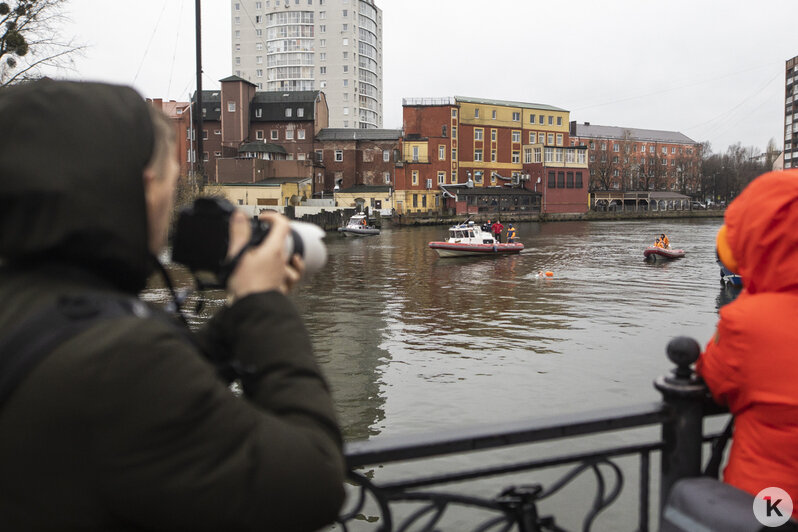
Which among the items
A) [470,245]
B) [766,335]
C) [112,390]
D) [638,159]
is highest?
[638,159]

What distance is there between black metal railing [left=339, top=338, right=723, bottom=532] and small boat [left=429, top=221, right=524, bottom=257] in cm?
3429

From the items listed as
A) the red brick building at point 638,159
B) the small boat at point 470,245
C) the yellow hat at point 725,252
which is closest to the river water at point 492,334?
the yellow hat at point 725,252

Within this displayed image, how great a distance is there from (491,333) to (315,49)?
11201cm

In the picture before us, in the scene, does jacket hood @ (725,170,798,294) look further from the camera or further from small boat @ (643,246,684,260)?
small boat @ (643,246,684,260)

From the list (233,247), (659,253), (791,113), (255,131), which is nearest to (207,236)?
(233,247)

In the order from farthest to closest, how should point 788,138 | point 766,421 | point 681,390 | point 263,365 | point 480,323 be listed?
point 788,138 < point 480,323 < point 681,390 < point 766,421 < point 263,365

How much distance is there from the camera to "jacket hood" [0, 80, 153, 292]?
113 centimetres

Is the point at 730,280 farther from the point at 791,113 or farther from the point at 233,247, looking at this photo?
the point at 791,113

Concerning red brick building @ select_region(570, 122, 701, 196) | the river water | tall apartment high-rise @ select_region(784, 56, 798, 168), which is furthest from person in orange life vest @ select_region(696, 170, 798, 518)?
red brick building @ select_region(570, 122, 701, 196)

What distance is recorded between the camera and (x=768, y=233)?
2191 millimetres

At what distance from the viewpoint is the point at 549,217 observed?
87.2 metres

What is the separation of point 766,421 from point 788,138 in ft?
399

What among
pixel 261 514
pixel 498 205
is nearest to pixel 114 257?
pixel 261 514

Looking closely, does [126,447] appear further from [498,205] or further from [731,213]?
[498,205]
